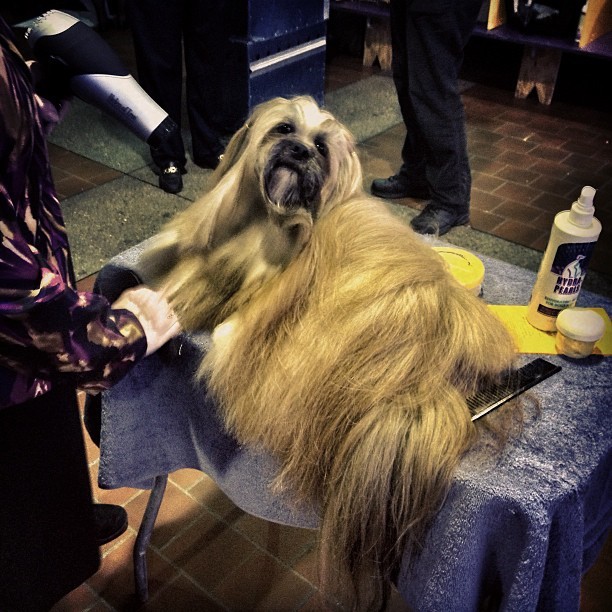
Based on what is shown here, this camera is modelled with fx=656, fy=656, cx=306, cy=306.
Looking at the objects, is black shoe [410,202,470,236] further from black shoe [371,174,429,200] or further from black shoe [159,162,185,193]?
black shoe [159,162,185,193]

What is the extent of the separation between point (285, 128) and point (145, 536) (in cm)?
89

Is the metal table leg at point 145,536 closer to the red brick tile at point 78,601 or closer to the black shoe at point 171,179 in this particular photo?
the red brick tile at point 78,601

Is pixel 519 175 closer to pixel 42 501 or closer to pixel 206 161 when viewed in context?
pixel 206 161

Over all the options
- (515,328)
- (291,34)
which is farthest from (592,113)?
(515,328)

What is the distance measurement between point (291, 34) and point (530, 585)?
1.92 metres

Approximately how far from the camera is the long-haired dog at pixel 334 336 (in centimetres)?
78

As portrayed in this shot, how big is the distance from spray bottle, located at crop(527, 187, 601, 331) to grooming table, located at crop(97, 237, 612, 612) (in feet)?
0.28

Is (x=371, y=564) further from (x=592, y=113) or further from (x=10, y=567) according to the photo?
(x=592, y=113)

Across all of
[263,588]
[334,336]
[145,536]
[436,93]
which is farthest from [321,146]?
[436,93]

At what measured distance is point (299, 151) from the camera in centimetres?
87

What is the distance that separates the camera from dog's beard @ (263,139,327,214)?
0.87m

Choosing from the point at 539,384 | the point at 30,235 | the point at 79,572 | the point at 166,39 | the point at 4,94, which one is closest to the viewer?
the point at 4,94

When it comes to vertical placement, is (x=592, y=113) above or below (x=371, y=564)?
below

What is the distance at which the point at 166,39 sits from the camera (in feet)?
8.74
